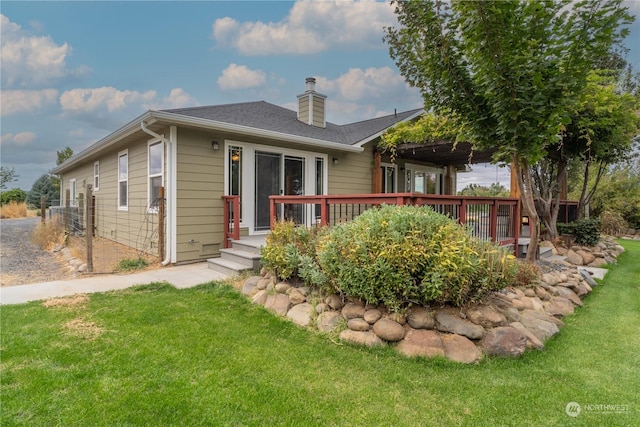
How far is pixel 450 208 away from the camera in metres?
4.49

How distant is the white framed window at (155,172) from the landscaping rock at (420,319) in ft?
17.2

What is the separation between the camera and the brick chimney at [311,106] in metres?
9.30

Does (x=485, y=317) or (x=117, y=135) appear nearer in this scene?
(x=485, y=317)

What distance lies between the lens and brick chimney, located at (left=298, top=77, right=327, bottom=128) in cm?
930

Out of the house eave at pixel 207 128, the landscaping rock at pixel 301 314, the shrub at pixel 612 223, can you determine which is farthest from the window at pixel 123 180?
the shrub at pixel 612 223

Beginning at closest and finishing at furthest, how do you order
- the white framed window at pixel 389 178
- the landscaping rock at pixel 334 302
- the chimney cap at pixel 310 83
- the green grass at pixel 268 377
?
the green grass at pixel 268 377 < the landscaping rock at pixel 334 302 < the chimney cap at pixel 310 83 < the white framed window at pixel 389 178

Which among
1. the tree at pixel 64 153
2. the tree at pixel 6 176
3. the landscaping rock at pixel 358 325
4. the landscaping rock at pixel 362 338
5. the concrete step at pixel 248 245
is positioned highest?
the tree at pixel 64 153

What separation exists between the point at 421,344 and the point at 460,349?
0.30 m

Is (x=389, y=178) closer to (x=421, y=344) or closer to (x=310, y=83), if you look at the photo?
(x=310, y=83)

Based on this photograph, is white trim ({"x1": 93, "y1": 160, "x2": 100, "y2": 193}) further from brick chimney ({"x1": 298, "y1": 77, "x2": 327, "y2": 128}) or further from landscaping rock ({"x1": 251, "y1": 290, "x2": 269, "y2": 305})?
landscaping rock ({"x1": 251, "y1": 290, "x2": 269, "y2": 305})

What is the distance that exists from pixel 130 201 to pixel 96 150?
2.05m

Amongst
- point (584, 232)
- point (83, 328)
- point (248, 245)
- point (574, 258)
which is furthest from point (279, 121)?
point (584, 232)

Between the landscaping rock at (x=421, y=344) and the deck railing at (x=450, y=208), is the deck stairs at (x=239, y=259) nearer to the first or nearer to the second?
the deck railing at (x=450, y=208)

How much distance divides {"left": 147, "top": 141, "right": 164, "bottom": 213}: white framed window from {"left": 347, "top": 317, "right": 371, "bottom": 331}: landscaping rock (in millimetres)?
4874
